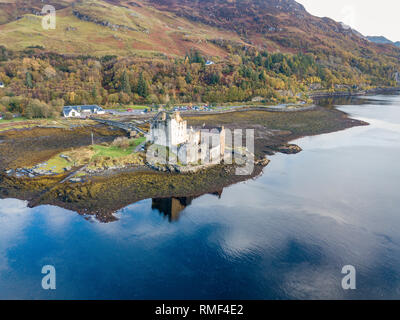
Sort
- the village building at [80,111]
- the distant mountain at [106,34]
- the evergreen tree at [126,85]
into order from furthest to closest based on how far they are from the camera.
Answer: the distant mountain at [106,34] < the evergreen tree at [126,85] < the village building at [80,111]

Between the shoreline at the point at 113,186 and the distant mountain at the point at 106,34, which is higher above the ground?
the distant mountain at the point at 106,34

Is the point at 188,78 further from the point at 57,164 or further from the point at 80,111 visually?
the point at 57,164

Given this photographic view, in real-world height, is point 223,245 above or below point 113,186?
below

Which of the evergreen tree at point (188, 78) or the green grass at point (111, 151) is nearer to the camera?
the green grass at point (111, 151)

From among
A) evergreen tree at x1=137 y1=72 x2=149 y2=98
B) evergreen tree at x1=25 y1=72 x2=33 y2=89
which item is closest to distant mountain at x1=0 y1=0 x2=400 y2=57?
evergreen tree at x1=25 y1=72 x2=33 y2=89

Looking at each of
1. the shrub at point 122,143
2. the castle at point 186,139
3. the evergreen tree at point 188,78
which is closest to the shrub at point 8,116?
the shrub at point 122,143

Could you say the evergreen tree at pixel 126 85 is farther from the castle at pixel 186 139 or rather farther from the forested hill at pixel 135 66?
the castle at pixel 186 139

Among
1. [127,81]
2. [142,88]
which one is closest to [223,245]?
[127,81]
